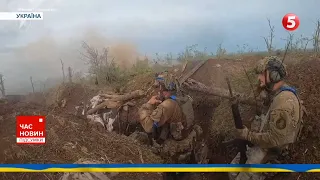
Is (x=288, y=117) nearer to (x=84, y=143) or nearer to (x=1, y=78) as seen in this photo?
(x=84, y=143)

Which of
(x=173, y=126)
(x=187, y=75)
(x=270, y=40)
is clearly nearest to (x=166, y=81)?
(x=187, y=75)

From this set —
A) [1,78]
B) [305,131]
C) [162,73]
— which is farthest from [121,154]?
[305,131]

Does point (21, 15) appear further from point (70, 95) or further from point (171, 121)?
point (171, 121)

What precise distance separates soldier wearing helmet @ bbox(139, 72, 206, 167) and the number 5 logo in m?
1.05

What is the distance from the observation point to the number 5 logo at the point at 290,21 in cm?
418

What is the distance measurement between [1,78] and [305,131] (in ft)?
9.05

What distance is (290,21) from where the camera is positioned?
4.19 metres

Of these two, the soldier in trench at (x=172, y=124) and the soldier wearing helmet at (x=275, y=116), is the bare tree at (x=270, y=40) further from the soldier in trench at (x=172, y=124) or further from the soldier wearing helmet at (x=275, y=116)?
the soldier in trench at (x=172, y=124)

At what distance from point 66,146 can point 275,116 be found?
196cm

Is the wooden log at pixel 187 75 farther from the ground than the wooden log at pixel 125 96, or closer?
farther from the ground
